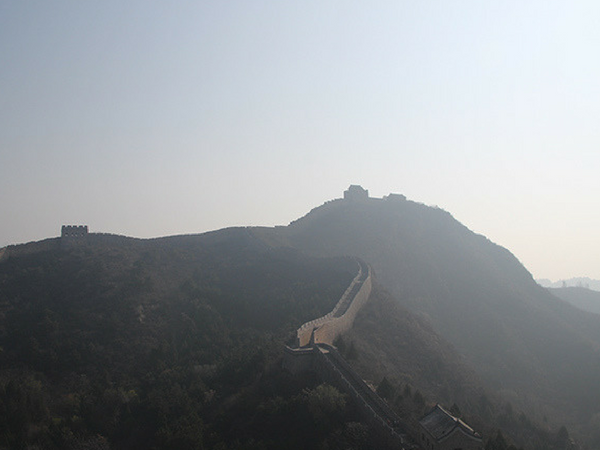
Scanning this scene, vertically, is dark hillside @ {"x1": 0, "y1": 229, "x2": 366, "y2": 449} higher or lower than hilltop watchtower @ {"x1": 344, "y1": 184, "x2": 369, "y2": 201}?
lower

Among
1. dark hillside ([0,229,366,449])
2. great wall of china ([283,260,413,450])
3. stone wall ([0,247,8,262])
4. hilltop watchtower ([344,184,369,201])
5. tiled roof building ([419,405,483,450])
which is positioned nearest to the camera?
tiled roof building ([419,405,483,450])

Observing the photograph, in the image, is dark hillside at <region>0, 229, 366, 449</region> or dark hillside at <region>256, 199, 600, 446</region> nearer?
dark hillside at <region>0, 229, 366, 449</region>

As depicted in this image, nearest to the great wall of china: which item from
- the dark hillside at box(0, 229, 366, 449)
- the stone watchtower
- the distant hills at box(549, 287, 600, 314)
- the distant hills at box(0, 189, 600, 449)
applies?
the distant hills at box(0, 189, 600, 449)

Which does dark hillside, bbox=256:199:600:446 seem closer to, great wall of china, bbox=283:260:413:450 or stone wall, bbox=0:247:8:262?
great wall of china, bbox=283:260:413:450

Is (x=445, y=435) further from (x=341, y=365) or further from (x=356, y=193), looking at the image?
(x=356, y=193)

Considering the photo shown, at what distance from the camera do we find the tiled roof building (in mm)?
18906

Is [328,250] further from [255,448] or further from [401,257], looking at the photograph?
[255,448]

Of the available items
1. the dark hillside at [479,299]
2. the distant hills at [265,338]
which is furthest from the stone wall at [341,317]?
the dark hillside at [479,299]

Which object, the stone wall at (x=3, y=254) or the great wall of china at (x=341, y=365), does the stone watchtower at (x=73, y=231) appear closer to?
the stone wall at (x=3, y=254)

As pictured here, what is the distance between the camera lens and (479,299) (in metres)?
65.9

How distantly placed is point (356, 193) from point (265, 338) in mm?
51441

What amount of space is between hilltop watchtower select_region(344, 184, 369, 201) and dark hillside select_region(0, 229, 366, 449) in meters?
23.6

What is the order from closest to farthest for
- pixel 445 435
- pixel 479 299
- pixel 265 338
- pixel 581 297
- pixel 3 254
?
pixel 445 435, pixel 265 338, pixel 3 254, pixel 479 299, pixel 581 297

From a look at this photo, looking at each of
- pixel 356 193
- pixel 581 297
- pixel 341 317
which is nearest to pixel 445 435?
pixel 341 317
